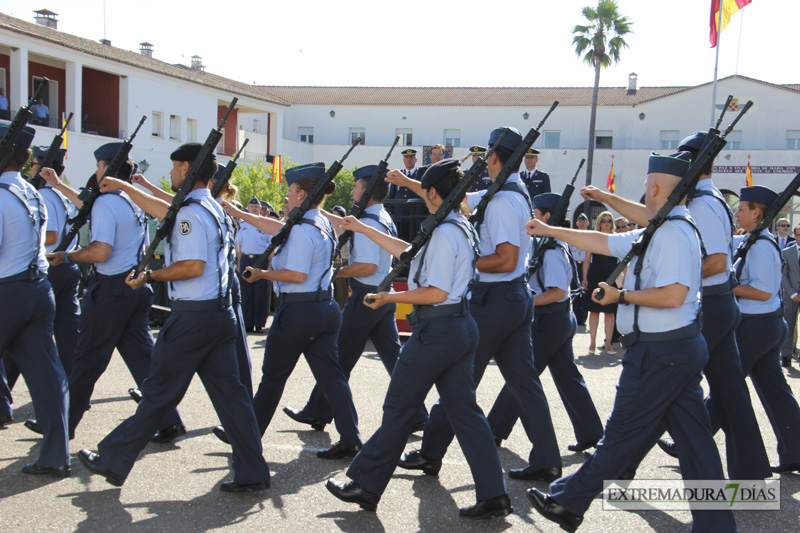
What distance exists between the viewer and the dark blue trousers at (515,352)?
16.4 ft

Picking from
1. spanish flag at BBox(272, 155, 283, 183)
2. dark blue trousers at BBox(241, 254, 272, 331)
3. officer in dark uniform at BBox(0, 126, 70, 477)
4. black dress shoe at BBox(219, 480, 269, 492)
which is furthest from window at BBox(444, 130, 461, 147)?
black dress shoe at BBox(219, 480, 269, 492)

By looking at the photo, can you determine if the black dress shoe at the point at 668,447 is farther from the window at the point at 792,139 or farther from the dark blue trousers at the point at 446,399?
the window at the point at 792,139

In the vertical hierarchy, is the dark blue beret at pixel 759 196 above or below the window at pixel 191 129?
below

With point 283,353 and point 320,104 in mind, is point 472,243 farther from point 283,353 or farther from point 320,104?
point 320,104

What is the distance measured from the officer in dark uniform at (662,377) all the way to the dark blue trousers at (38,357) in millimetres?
3166

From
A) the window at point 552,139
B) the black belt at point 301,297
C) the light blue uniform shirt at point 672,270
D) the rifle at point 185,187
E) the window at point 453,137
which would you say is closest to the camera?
the light blue uniform shirt at point 672,270

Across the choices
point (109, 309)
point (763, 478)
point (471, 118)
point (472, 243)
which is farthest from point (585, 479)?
point (471, 118)

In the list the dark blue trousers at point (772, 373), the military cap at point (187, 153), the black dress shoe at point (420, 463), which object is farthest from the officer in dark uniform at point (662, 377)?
the military cap at point (187, 153)

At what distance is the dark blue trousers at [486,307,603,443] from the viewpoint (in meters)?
5.70

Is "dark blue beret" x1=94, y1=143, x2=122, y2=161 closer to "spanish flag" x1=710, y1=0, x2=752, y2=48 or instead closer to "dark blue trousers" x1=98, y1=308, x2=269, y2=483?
"dark blue trousers" x1=98, y1=308, x2=269, y2=483

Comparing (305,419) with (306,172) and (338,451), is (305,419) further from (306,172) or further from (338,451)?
(306,172)

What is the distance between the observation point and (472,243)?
4.41 m

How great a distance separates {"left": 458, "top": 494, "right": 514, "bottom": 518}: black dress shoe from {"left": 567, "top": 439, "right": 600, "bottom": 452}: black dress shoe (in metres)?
1.65

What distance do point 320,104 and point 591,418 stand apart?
153 feet
